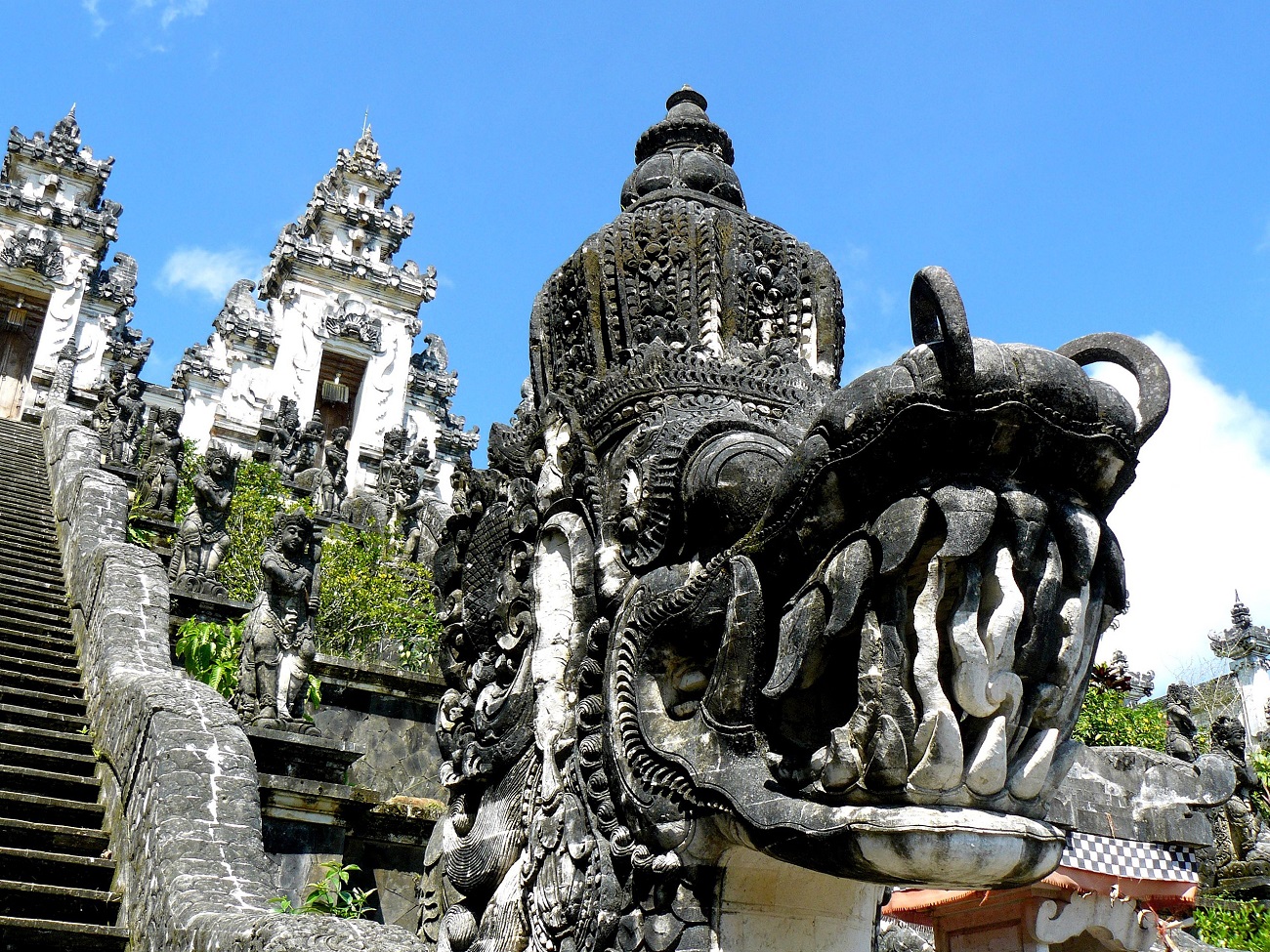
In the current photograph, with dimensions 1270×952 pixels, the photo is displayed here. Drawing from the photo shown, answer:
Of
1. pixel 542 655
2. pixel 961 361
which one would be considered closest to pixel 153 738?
pixel 542 655

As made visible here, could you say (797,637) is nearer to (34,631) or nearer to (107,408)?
(34,631)

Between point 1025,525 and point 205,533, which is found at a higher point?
point 205,533

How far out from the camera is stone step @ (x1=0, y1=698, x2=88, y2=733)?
24.1ft

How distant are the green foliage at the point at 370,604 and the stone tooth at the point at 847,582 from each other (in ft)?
45.3

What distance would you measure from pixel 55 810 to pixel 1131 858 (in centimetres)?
597

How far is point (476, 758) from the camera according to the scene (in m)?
4.91

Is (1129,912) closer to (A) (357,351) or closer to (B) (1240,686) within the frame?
(B) (1240,686)

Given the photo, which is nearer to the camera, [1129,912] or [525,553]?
[525,553]

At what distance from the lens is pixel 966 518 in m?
2.95

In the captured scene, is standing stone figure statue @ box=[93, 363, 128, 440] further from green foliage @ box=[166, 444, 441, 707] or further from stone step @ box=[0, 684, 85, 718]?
stone step @ box=[0, 684, 85, 718]

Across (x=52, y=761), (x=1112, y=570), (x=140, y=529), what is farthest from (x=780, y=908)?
(x=140, y=529)

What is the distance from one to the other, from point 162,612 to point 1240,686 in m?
31.9

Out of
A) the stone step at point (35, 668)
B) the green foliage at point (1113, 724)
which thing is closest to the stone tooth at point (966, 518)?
the stone step at point (35, 668)

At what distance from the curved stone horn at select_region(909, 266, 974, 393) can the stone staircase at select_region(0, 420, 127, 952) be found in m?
4.59
